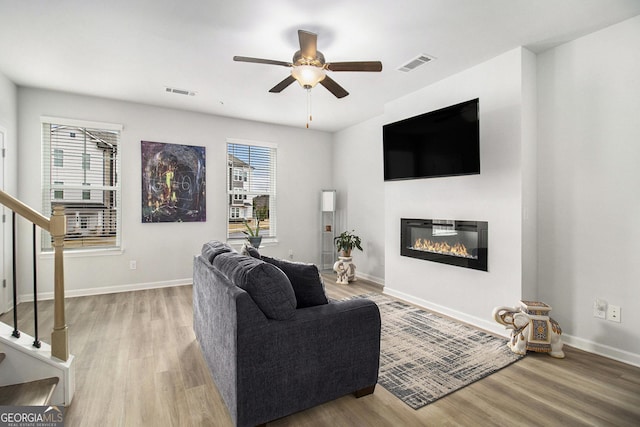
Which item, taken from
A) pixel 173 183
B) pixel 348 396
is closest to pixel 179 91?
pixel 173 183

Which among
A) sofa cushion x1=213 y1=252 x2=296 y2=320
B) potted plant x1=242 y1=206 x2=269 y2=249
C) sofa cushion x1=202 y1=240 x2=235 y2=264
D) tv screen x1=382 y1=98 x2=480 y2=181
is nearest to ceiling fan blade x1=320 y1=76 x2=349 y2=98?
tv screen x1=382 y1=98 x2=480 y2=181

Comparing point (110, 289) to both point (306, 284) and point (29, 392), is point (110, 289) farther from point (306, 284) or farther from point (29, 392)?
point (306, 284)

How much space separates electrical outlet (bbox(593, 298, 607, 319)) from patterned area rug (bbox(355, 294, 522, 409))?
2.47 feet

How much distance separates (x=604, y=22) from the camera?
8.16 ft

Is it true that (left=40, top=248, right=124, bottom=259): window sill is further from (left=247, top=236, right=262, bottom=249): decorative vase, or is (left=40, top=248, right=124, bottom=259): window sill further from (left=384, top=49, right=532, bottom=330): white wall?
(left=384, top=49, right=532, bottom=330): white wall

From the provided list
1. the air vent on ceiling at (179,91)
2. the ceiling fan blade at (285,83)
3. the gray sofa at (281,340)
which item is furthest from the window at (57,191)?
the gray sofa at (281,340)

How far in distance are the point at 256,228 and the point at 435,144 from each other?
3.23 meters

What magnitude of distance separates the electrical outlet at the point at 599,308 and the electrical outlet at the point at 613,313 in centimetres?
3

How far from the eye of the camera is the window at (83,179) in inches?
160

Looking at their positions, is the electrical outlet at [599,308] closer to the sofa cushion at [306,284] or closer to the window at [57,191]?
the sofa cushion at [306,284]

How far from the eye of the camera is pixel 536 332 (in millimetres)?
2578

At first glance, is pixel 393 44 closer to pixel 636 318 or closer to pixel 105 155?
pixel 636 318

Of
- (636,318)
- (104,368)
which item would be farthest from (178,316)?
(636,318)

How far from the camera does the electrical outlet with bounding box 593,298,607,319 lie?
2.58 metres
